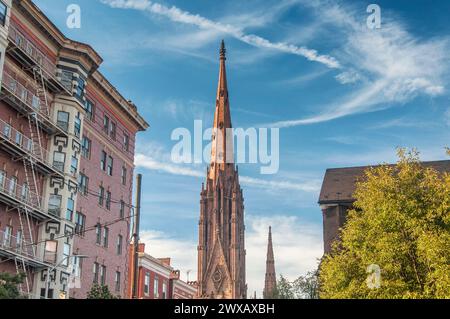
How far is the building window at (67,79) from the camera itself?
4481 centimetres

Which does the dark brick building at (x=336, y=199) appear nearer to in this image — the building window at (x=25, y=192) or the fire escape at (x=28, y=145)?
the fire escape at (x=28, y=145)

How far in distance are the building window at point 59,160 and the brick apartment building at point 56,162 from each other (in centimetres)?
7

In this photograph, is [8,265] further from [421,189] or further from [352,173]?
[352,173]

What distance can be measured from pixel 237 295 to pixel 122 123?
108413mm

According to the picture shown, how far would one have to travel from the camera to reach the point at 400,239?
35281mm

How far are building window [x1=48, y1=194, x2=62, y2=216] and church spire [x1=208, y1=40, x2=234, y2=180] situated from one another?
12147 cm

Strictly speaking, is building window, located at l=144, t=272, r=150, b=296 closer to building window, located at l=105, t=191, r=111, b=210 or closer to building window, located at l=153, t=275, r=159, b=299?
building window, located at l=153, t=275, r=159, b=299

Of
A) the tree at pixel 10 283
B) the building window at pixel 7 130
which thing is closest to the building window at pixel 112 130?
the building window at pixel 7 130

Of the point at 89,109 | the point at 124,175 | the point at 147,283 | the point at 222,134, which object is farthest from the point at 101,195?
the point at 222,134

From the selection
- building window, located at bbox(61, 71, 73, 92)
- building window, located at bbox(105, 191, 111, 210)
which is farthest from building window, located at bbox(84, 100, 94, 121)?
building window, located at bbox(105, 191, 111, 210)

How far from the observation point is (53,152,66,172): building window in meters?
43.3

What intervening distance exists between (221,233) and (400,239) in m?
127

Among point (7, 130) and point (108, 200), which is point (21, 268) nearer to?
point (7, 130)

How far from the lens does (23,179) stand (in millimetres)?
39781
